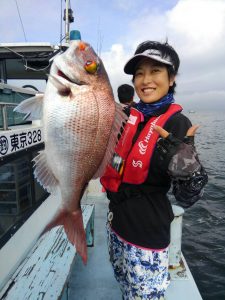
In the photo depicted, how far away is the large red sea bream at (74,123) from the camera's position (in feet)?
5.90

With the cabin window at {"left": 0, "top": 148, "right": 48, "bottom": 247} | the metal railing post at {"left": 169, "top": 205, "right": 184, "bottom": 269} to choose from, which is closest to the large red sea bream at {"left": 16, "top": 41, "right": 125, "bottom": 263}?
the cabin window at {"left": 0, "top": 148, "right": 48, "bottom": 247}

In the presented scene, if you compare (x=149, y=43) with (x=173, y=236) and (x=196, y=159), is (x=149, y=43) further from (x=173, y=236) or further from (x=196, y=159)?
(x=173, y=236)

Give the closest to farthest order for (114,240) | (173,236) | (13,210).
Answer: (114,240), (173,236), (13,210)

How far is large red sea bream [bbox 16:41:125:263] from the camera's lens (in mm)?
1798

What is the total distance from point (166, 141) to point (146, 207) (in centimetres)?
60

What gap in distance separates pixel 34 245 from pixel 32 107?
3.01 meters

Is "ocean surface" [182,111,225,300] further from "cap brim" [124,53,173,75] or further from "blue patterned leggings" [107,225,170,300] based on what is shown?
"blue patterned leggings" [107,225,170,300]

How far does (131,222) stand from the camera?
7.77 feet

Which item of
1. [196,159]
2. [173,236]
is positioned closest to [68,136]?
[196,159]

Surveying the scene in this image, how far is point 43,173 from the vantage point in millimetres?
1968

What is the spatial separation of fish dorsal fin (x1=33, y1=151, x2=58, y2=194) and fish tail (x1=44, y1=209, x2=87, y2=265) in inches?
8.5

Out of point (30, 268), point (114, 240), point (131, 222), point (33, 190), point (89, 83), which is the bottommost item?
point (30, 268)

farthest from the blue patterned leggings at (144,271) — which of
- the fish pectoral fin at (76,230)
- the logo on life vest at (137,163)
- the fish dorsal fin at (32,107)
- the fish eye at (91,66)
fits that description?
the fish eye at (91,66)

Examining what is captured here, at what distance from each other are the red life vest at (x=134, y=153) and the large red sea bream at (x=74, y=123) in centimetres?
42
